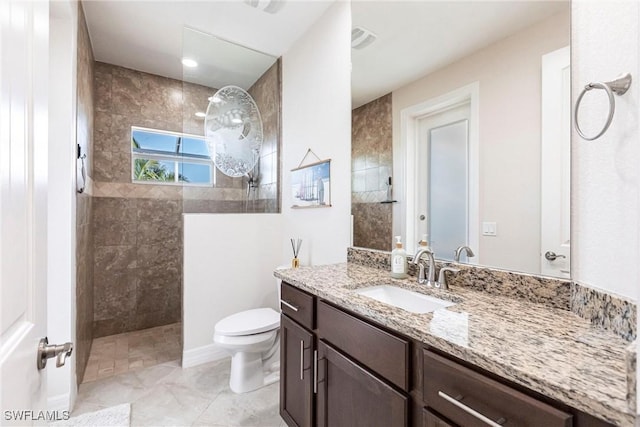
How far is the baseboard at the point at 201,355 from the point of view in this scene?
2.41 meters

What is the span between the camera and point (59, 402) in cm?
181

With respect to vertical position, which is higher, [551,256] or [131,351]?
[551,256]

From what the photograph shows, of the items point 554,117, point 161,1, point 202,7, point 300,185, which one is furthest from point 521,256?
point 161,1

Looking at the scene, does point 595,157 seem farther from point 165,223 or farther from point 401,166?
point 165,223

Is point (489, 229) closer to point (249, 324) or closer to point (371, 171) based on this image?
point (371, 171)

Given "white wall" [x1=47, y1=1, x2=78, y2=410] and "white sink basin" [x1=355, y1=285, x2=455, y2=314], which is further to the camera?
"white wall" [x1=47, y1=1, x2=78, y2=410]

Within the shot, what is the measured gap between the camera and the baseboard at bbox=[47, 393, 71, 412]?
1801 mm

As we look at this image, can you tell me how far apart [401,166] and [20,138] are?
5.14ft

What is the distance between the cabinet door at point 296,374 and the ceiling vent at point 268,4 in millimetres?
2168

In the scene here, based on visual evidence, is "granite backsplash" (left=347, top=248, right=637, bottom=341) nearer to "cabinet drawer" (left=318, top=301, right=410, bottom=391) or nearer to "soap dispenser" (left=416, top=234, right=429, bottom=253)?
Result: "soap dispenser" (left=416, top=234, right=429, bottom=253)

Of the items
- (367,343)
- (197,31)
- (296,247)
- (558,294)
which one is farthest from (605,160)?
(197,31)

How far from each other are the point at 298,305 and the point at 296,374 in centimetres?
36

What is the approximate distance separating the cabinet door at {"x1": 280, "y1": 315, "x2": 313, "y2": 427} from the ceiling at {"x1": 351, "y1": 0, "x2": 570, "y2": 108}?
1475 mm

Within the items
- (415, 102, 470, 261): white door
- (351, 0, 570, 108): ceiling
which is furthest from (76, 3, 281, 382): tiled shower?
(415, 102, 470, 261): white door
